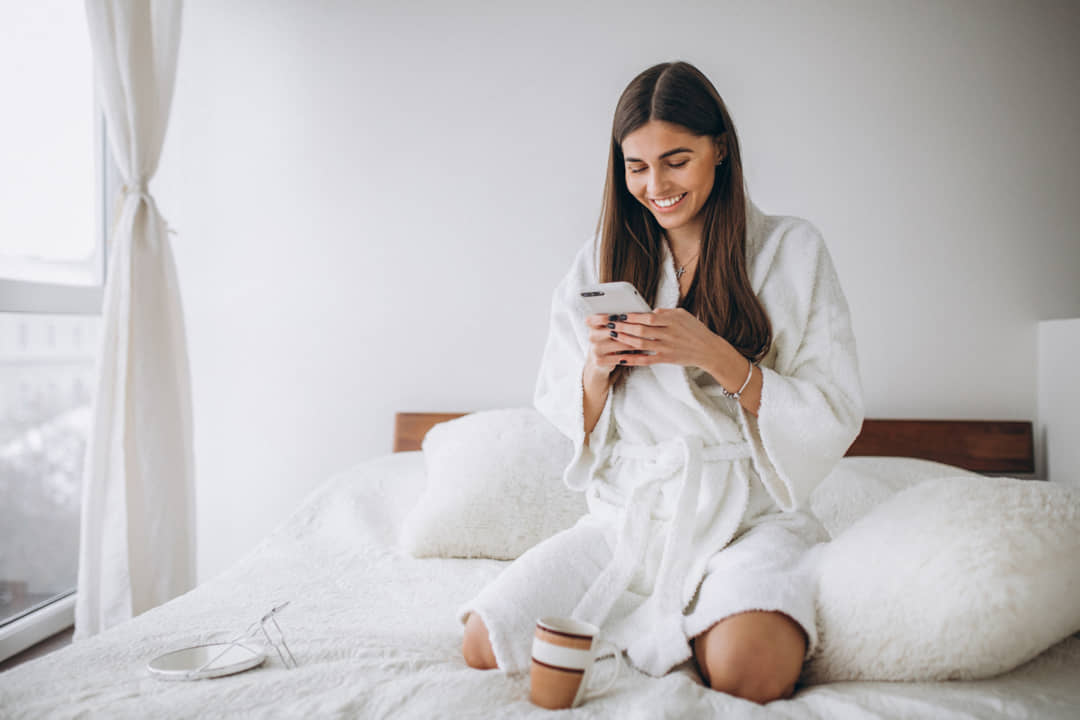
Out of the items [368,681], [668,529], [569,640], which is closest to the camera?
[569,640]

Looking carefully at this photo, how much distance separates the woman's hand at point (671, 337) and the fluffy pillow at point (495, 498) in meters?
0.66

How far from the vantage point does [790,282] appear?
1400 mm

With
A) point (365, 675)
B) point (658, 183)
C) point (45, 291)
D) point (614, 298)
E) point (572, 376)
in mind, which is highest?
point (658, 183)

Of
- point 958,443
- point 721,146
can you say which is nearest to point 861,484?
point 958,443

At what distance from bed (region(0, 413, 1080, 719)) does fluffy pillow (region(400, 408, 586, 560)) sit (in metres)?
0.05

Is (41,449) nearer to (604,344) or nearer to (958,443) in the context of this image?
(604,344)

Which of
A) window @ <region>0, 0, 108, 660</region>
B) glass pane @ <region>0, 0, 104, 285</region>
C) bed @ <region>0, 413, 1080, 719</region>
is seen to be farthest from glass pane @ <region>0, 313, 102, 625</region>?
bed @ <region>0, 413, 1080, 719</region>

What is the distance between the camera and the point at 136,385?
2.12 meters

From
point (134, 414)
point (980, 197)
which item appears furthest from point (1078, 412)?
point (134, 414)

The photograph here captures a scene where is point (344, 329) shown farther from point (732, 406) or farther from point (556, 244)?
point (732, 406)

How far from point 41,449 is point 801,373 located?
2100mm

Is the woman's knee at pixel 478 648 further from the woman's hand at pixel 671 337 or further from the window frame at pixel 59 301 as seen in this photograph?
the window frame at pixel 59 301

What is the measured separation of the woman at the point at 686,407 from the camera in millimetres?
1242

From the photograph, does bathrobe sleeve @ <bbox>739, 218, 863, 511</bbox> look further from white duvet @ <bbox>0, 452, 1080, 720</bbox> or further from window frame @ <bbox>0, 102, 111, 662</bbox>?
window frame @ <bbox>0, 102, 111, 662</bbox>
